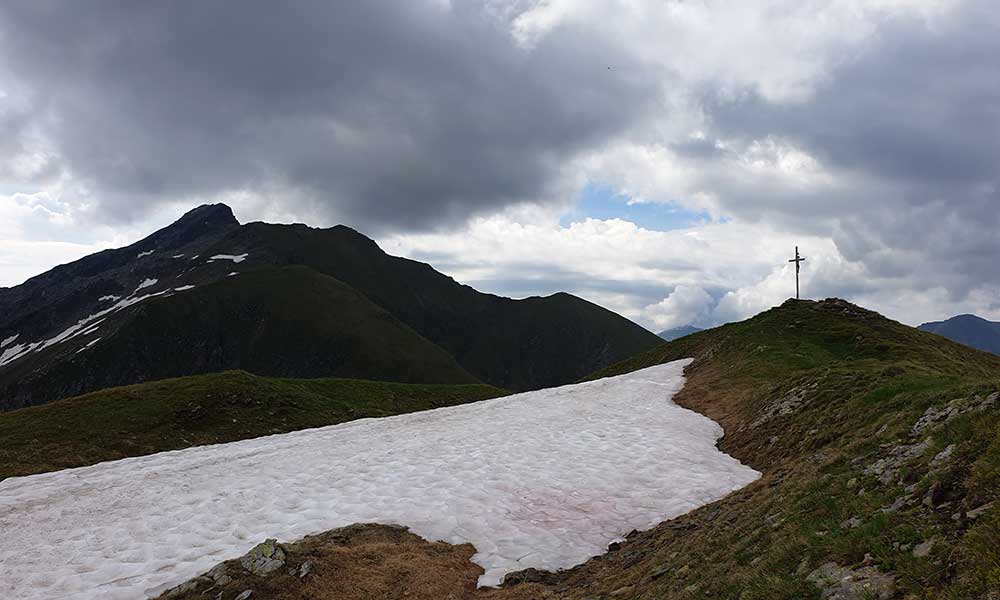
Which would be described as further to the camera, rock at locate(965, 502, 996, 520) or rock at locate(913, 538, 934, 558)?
rock at locate(965, 502, 996, 520)

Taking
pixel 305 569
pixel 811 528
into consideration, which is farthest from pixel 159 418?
pixel 811 528

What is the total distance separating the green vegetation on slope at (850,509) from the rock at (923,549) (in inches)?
0.7

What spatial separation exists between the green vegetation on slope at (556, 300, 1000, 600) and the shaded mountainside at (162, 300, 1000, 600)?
31 mm

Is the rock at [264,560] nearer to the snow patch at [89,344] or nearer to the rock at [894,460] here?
the rock at [894,460]

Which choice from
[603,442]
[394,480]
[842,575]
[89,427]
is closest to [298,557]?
[394,480]

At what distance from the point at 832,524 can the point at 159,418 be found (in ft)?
150

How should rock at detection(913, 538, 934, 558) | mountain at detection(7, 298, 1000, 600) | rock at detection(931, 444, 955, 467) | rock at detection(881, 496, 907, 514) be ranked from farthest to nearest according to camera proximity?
rock at detection(931, 444, 955, 467) < rock at detection(881, 496, 907, 514) < mountain at detection(7, 298, 1000, 600) < rock at detection(913, 538, 934, 558)

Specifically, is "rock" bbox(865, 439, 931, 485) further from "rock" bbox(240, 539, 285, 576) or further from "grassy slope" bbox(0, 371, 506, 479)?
"grassy slope" bbox(0, 371, 506, 479)

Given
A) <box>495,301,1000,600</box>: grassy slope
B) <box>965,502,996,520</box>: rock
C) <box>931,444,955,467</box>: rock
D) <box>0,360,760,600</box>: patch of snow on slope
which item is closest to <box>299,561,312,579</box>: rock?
<box>0,360,760,600</box>: patch of snow on slope

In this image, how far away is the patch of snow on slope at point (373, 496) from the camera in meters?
14.7

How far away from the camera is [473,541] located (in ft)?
49.6

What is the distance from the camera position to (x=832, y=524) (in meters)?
8.89

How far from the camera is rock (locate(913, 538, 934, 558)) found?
6723 millimetres

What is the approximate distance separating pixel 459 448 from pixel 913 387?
18615 millimetres
